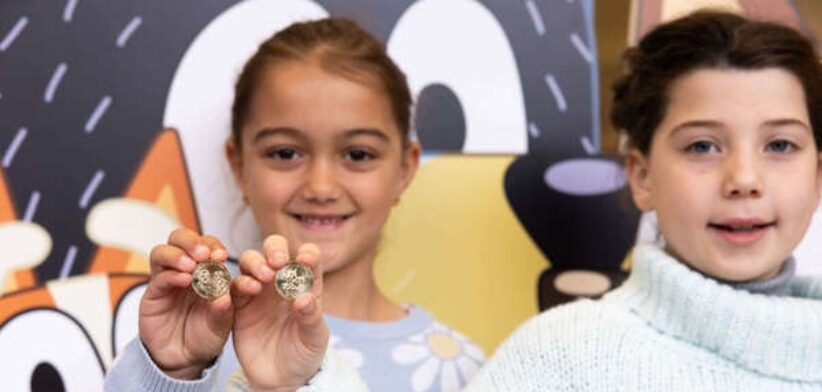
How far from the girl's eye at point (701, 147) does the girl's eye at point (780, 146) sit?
73mm

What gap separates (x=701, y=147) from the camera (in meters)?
1.31

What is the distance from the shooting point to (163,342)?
108cm

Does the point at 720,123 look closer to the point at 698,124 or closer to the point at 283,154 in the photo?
the point at 698,124

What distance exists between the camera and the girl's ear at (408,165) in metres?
1.56

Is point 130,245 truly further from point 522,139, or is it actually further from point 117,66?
point 522,139

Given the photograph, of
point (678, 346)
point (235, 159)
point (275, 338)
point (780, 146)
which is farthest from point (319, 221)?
point (780, 146)

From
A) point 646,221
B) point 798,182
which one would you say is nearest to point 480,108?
point 646,221

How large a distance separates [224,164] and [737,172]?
79cm

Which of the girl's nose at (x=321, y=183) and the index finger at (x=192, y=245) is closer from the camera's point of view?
the index finger at (x=192, y=245)

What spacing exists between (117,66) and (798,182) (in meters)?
0.99

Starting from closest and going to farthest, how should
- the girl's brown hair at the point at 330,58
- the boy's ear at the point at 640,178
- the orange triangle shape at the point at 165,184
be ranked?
the boy's ear at the point at 640,178 → the girl's brown hair at the point at 330,58 → the orange triangle shape at the point at 165,184

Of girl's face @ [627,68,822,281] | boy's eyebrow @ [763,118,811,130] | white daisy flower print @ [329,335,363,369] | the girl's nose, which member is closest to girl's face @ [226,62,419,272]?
the girl's nose

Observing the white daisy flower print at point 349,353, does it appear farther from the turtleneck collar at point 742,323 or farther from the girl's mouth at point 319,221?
the turtleneck collar at point 742,323

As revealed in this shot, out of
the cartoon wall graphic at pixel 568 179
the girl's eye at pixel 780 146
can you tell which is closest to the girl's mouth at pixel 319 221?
the cartoon wall graphic at pixel 568 179
